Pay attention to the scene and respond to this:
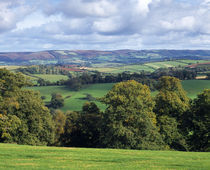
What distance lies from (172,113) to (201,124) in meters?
7.01

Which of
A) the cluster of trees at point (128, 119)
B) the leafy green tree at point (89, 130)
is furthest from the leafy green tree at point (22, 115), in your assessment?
the leafy green tree at point (89, 130)

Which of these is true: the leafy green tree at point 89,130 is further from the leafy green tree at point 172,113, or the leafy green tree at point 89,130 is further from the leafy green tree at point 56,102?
the leafy green tree at point 56,102

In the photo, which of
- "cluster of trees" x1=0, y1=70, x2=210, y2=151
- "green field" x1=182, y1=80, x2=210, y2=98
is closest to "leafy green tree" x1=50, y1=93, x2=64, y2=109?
"cluster of trees" x1=0, y1=70, x2=210, y2=151

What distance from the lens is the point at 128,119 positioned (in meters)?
42.0

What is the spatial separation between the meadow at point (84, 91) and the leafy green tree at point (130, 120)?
2169 inches

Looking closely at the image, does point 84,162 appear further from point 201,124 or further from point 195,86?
point 195,86

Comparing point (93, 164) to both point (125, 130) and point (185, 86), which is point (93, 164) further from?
point (185, 86)

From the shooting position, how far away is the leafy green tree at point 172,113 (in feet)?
149

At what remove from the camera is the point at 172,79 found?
56594 mm

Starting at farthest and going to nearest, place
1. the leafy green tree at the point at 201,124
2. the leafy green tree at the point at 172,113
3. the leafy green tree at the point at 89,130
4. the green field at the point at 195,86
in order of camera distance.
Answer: the green field at the point at 195,86 → the leafy green tree at the point at 89,130 → the leafy green tree at the point at 172,113 → the leafy green tree at the point at 201,124

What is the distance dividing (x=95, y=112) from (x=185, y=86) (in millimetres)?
77667

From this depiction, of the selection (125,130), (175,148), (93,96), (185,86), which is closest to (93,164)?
(125,130)

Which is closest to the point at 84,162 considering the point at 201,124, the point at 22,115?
the point at 22,115

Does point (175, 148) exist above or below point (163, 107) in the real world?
below
